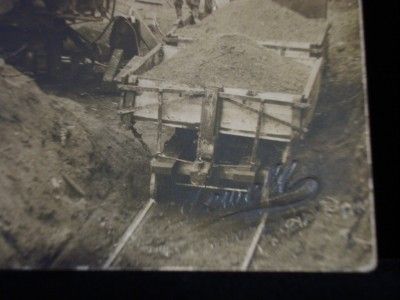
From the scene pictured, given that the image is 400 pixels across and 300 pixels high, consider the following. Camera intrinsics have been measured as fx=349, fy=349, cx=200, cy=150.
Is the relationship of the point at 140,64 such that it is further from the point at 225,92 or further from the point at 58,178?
the point at 58,178

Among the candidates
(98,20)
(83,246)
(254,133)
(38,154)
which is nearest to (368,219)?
(254,133)

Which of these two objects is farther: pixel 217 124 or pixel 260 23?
pixel 260 23

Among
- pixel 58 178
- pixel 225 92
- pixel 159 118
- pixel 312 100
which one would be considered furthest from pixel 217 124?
pixel 58 178

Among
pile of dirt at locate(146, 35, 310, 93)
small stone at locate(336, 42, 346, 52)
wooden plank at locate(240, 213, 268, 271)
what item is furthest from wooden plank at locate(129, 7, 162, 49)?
Result: wooden plank at locate(240, 213, 268, 271)

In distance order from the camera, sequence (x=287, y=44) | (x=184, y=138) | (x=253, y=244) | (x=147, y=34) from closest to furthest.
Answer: (x=253, y=244), (x=184, y=138), (x=287, y=44), (x=147, y=34)

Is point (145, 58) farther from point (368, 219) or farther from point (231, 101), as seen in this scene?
point (368, 219)

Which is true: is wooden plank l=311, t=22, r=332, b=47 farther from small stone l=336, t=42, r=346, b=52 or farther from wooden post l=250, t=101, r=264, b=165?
wooden post l=250, t=101, r=264, b=165
